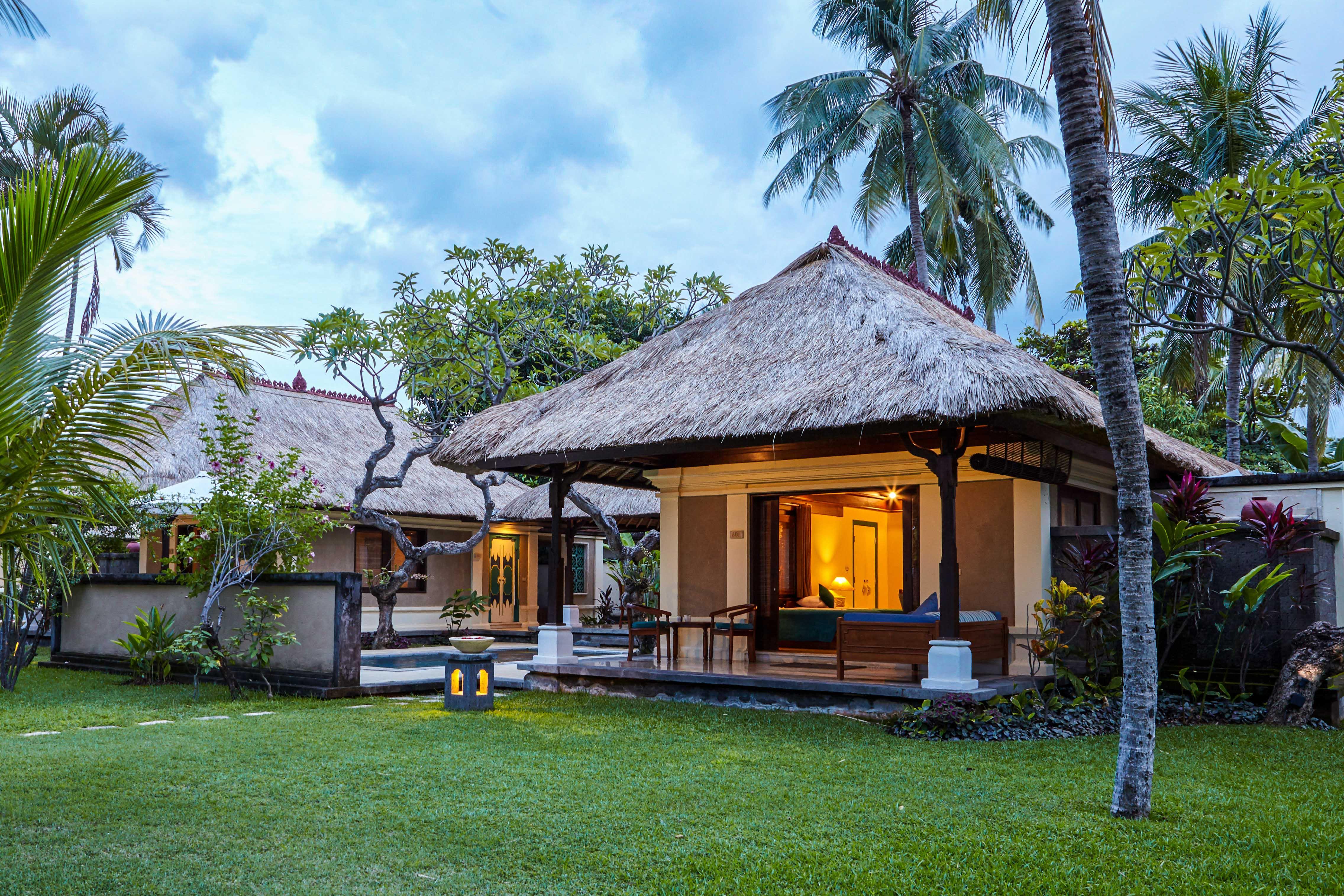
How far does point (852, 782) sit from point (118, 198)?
4.49 m

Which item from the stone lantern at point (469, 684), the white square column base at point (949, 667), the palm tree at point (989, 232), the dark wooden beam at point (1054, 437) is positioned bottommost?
the stone lantern at point (469, 684)

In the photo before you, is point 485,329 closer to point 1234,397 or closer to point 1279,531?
point 1279,531

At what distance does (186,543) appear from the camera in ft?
33.9

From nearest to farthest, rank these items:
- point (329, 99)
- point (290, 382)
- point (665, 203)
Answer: point (329, 99)
point (290, 382)
point (665, 203)

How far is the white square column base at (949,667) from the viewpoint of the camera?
7.81 metres

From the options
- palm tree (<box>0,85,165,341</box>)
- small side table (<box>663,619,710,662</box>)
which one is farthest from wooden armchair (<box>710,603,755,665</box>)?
palm tree (<box>0,85,165,341</box>)

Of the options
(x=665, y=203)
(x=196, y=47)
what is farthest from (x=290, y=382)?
(x=665, y=203)

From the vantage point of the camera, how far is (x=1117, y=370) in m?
4.71

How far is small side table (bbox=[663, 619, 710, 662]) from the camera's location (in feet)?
32.9

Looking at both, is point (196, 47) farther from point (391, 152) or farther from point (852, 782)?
point (852, 782)

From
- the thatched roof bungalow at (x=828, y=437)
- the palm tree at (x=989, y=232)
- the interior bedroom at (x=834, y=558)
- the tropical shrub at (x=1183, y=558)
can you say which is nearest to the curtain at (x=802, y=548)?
the interior bedroom at (x=834, y=558)

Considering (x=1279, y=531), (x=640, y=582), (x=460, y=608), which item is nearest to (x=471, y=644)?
(x=1279, y=531)

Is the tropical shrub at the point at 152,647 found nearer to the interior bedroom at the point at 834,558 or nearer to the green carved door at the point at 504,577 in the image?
the interior bedroom at the point at 834,558

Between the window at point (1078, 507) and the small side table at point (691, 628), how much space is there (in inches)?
145
